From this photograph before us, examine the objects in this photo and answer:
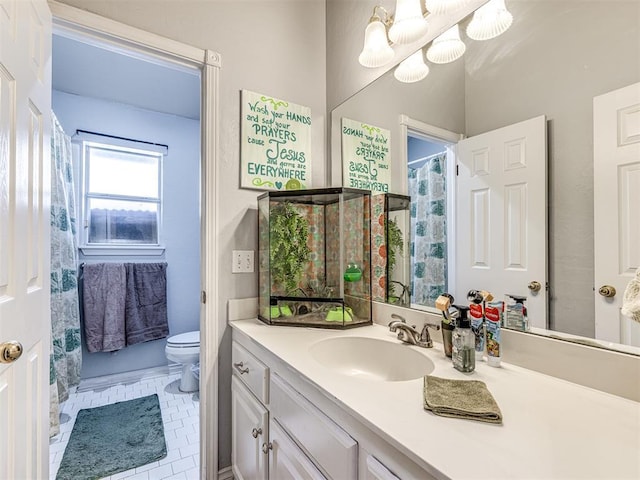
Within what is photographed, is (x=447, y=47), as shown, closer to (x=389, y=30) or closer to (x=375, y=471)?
(x=389, y=30)

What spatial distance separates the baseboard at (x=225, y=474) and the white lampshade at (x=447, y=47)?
6.54 feet

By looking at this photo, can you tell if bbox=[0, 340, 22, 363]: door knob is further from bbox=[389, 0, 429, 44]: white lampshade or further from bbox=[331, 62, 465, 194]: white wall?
bbox=[389, 0, 429, 44]: white lampshade

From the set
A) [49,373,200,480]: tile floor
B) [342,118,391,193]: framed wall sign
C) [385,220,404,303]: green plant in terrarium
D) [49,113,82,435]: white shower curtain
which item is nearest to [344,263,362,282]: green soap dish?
[385,220,404,303]: green plant in terrarium

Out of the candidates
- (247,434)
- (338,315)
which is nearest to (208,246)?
(338,315)

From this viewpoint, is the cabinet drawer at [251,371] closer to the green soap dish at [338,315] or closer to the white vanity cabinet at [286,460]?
the white vanity cabinet at [286,460]

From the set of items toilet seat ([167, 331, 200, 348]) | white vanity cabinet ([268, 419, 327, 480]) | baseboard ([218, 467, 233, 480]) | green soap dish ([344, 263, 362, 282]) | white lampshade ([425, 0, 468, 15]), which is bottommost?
baseboard ([218, 467, 233, 480])

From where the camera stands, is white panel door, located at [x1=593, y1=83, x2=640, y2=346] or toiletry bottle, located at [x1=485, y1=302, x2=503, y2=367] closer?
white panel door, located at [x1=593, y1=83, x2=640, y2=346]

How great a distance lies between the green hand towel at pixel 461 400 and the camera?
614 millimetres

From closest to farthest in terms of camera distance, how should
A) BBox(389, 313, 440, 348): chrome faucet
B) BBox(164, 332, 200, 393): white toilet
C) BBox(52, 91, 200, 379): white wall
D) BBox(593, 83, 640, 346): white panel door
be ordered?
BBox(593, 83, 640, 346): white panel door → BBox(389, 313, 440, 348): chrome faucet → BBox(164, 332, 200, 393): white toilet → BBox(52, 91, 200, 379): white wall

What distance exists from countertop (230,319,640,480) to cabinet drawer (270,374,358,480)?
0.27 ft

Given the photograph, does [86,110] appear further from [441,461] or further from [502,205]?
[441,461]

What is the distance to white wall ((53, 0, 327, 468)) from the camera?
1428mm

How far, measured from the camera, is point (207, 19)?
1.49 m

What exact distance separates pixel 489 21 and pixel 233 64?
3.65 ft
